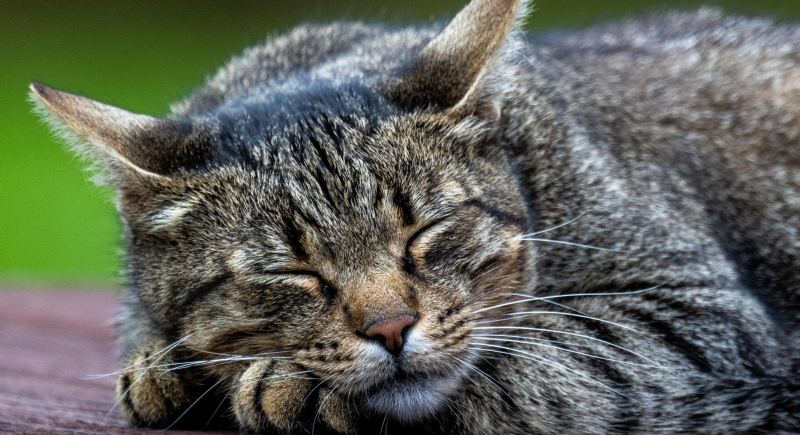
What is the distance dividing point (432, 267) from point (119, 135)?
3.47 ft

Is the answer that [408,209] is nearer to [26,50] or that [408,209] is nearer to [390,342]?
[390,342]

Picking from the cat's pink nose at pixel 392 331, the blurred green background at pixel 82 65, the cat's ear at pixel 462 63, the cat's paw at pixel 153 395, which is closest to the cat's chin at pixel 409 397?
the cat's pink nose at pixel 392 331

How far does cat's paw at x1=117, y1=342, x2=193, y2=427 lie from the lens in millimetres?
2623

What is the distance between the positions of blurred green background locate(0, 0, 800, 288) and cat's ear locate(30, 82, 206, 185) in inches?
174

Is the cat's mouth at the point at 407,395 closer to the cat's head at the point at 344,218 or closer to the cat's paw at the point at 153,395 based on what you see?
the cat's head at the point at 344,218

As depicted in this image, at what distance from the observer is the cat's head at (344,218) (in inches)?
94.3

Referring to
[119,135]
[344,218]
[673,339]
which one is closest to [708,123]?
[673,339]

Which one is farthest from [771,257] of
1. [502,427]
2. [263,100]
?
[263,100]

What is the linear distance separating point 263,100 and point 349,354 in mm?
1162

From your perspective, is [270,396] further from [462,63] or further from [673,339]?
[673,339]

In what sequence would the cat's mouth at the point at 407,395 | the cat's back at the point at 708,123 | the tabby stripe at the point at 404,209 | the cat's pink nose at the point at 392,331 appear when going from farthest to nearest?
the cat's back at the point at 708,123, the tabby stripe at the point at 404,209, the cat's mouth at the point at 407,395, the cat's pink nose at the point at 392,331

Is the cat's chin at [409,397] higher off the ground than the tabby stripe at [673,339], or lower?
lower

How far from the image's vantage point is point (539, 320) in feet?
9.04

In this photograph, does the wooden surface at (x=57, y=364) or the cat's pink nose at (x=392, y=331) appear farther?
the wooden surface at (x=57, y=364)
